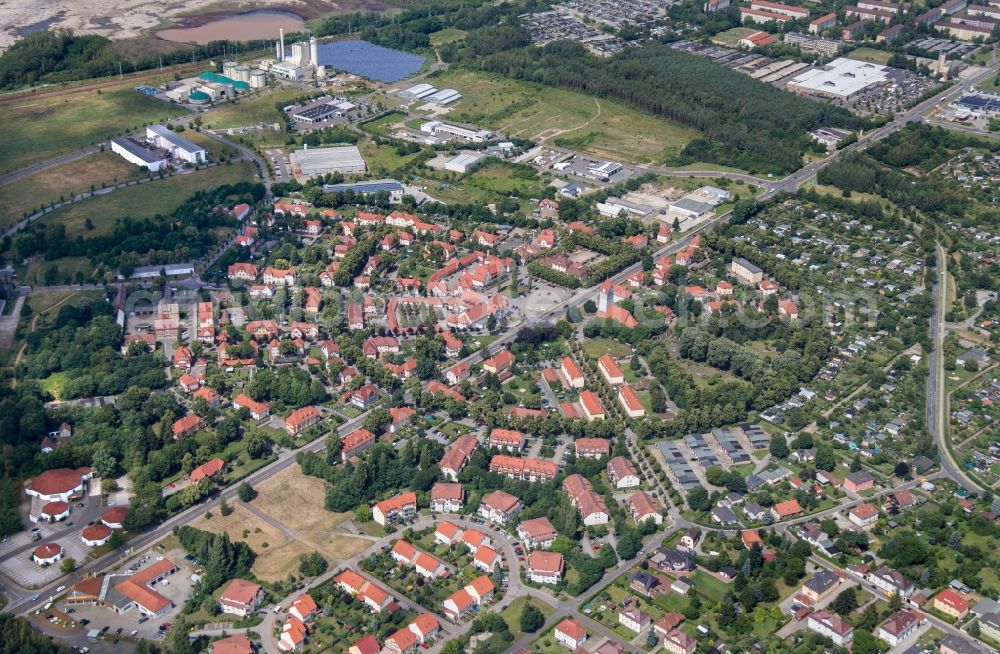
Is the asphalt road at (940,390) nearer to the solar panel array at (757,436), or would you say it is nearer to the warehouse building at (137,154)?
the solar panel array at (757,436)

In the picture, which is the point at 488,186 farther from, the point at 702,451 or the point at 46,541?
the point at 46,541

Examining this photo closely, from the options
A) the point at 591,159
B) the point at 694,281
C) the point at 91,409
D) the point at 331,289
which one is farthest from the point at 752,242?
the point at 91,409

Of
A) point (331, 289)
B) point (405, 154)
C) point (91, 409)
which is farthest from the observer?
point (405, 154)

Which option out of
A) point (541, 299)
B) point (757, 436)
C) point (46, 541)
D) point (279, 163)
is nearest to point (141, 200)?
point (279, 163)

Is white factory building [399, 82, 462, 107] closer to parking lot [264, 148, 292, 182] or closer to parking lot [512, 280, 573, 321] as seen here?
parking lot [264, 148, 292, 182]

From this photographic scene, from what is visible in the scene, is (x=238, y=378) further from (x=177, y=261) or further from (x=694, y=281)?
(x=694, y=281)

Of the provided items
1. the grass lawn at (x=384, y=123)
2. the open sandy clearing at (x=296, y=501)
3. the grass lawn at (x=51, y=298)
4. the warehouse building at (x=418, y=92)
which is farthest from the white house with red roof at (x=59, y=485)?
the warehouse building at (x=418, y=92)
